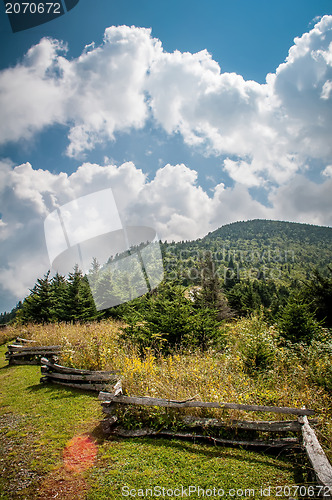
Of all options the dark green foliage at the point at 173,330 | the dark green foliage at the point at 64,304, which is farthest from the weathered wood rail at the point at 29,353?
the dark green foliage at the point at 64,304

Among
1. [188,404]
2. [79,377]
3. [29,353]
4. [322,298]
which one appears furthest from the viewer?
[322,298]

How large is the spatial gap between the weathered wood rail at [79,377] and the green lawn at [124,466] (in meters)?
1.23

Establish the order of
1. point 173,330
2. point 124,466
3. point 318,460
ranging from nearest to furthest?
point 318,460 → point 124,466 → point 173,330

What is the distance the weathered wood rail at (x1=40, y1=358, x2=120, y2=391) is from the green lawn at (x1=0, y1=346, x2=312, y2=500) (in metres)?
1.23

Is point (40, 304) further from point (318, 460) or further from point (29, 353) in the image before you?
point (318, 460)

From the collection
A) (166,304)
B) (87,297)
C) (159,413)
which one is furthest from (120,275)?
(159,413)

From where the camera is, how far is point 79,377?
739 cm

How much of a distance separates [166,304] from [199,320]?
4.90ft

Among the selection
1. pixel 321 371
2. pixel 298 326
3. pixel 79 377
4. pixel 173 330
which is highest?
pixel 173 330

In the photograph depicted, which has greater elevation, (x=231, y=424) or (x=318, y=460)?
(x=318, y=460)

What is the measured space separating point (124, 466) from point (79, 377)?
4.19 metres

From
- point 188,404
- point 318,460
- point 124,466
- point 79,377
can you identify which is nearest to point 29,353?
point 79,377

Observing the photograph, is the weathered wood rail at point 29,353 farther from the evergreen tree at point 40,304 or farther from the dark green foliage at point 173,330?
the evergreen tree at point 40,304

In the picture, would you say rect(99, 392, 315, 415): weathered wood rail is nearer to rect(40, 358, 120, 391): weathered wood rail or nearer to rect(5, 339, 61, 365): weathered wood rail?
rect(40, 358, 120, 391): weathered wood rail
